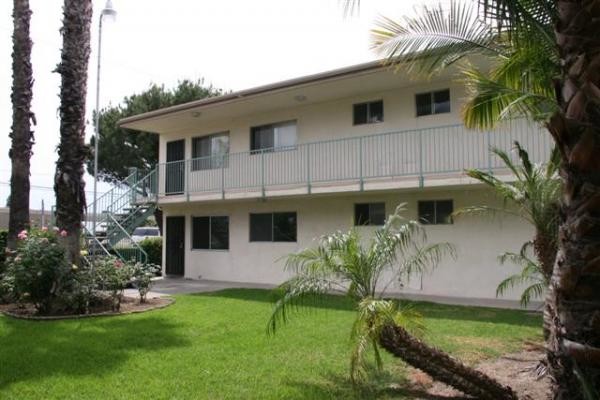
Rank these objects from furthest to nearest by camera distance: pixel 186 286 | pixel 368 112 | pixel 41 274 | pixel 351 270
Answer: pixel 186 286
pixel 368 112
pixel 41 274
pixel 351 270

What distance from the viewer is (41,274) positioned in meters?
10.6

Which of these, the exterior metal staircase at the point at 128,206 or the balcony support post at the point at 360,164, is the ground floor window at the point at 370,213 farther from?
the exterior metal staircase at the point at 128,206

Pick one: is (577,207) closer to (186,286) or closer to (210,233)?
(186,286)

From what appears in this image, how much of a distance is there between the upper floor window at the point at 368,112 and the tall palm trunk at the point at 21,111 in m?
8.93

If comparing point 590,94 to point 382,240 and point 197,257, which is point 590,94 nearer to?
point 382,240

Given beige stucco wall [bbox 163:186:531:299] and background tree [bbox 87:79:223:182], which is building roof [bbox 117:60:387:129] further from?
background tree [bbox 87:79:223:182]

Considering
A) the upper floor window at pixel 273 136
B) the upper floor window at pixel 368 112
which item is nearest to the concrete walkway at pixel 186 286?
the upper floor window at pixel 273 136

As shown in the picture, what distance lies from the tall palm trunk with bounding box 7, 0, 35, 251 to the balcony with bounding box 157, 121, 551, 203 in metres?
5.51

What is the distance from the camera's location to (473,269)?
13781mm

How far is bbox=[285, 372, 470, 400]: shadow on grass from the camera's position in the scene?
5.70 metres

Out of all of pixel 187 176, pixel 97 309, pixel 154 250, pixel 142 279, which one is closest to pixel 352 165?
pixel 142 279

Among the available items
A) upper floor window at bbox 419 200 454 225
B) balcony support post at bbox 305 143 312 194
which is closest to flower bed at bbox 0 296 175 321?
balcony support post at bbox 305 143 312 194

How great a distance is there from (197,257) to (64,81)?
9.18m

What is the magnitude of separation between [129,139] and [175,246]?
53.1 ft
